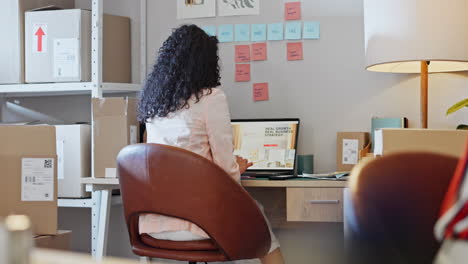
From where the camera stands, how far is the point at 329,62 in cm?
305

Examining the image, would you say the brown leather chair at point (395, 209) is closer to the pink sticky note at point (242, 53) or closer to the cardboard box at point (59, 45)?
the pink sticky note at point (242, 53)

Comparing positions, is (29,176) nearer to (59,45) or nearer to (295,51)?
(59,45)

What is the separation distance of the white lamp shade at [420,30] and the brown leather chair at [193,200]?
0.85m

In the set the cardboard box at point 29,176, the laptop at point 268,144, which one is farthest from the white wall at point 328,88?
the cardboard box at point 29,176

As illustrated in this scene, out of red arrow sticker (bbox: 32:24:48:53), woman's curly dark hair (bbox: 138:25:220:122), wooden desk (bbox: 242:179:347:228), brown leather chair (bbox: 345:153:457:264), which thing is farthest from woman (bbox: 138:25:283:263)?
brown leather chair (bbox: 345:153:457:264)

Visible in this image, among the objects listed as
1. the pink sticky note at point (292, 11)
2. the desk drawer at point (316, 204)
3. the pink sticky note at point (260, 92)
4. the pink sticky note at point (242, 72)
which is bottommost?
the desk drawer at point (316, 204)

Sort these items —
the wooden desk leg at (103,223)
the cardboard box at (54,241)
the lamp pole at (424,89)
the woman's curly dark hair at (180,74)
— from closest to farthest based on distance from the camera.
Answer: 1. the cardboard box at (54,241)
2. the woman's curly dark hair at (180,74)
3. the lamp pole at (424,89)
4. the wooden desk leg at (103,223)

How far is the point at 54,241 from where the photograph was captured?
7.60ft

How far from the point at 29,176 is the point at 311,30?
140 centimetres

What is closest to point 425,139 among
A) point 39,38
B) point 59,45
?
point 59,45

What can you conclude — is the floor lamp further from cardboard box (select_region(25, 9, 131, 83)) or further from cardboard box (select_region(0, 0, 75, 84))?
cardboard box (select_region(0, 0, 75, 84))

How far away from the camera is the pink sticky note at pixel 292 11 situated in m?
3.09

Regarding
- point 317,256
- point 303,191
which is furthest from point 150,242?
point 317,256

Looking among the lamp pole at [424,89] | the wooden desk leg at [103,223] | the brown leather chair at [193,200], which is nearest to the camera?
the brown leather chair at [193,200]
